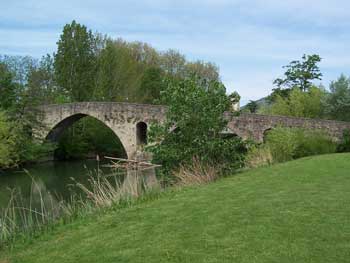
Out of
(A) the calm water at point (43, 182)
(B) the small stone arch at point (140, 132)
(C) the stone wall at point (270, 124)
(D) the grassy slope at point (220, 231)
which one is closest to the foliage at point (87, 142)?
(B) the small stone arch at point (140, 132)

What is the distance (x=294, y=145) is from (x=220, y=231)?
1006 cm

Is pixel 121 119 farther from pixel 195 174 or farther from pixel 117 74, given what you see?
pixel 195 174

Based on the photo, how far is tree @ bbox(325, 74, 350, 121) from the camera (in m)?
25.7

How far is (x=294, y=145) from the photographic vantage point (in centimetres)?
1438

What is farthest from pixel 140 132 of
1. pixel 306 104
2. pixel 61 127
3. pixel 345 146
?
pixel 345 146

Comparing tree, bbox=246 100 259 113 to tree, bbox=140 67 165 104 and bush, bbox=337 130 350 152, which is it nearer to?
tree, bbox=140 67 165 104

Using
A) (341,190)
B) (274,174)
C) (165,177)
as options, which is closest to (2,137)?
(165,177)

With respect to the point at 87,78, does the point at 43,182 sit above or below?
below

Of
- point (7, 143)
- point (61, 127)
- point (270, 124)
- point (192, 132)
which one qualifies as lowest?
point (7, 143)

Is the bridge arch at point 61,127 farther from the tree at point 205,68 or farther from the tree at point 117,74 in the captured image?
the tree at point 205,68

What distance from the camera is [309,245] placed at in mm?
4211

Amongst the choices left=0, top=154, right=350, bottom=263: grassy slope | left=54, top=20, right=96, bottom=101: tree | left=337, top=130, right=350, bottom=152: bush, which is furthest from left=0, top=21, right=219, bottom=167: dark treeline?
left=0, top=154, right=350, bottom=263: grassy slope

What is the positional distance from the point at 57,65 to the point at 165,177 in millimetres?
28534

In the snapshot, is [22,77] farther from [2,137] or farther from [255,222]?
[255,222]
